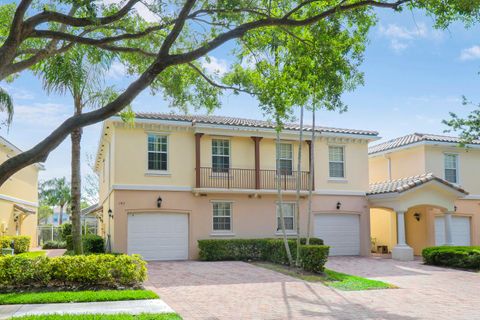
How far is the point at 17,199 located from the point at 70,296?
2221 cm

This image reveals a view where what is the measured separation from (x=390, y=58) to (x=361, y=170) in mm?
11129

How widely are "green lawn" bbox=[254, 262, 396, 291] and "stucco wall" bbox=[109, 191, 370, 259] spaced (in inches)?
202

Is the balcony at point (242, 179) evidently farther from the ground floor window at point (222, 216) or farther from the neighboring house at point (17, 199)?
the neighboring house at point (17, 199)

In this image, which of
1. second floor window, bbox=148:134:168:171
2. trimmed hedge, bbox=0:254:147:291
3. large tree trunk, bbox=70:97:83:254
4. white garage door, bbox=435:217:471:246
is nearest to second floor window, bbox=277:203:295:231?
second floor window, bbox=148:134:168:171

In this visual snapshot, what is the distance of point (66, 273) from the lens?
12.5 metres

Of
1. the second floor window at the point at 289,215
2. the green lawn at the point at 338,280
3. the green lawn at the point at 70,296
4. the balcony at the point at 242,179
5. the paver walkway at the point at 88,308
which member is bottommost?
the green lawn at the point at 338,280

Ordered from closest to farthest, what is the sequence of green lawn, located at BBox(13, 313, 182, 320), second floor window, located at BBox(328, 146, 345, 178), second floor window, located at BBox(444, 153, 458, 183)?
green lawn, located at BBox(13, 313, 182, 320) < second floor window, located at BBox(328, 146, 345, 178) < second floor window, located at BBox(444, 153, 458, 183)

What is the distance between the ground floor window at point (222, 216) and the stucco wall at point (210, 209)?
25cm

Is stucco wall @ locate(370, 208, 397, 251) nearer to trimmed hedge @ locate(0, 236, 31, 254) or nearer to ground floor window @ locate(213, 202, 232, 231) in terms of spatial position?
ground floor window @ locate(213, 202, 232, 231)

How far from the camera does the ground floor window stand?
22891 mm

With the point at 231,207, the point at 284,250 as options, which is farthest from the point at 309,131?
the point at 284,250

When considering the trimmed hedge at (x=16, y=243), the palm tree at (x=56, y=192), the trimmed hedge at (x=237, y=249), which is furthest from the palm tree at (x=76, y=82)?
the palm tree at (x=56, y=192)

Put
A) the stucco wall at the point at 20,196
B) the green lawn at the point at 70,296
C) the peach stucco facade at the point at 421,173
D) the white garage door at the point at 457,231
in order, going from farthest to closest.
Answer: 1. the stucco wall at the point at 20,196
2. the white garage door at the point at 457,231
3. the peach stucco facade at the point at 421,173
4. the green lawn at the point at 70,296

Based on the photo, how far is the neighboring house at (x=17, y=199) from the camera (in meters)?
27.9
